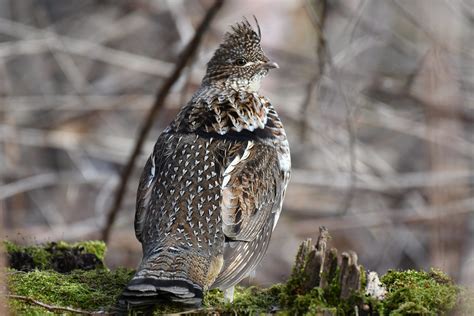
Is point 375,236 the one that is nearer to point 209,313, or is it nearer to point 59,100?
point 59,100

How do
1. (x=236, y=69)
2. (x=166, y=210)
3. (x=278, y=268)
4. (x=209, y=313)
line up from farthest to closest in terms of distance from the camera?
1. (x=278, y=268)
2. (x=236, y=69)
3. (x=166, y=210)
4. (x=209, y=313)

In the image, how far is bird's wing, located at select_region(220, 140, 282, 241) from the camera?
16.0ft

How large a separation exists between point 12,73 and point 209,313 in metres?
7.84

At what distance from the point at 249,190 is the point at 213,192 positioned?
0.24 metres

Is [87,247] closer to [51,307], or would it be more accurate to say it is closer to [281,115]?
[51,307]

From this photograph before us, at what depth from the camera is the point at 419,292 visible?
4164mm

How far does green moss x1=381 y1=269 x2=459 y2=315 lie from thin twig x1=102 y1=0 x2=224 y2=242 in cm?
361

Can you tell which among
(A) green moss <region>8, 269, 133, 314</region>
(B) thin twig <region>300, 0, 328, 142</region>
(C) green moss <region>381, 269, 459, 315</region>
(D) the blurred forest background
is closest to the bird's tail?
(A) green moss <region>8, 269, 133, 314</region>

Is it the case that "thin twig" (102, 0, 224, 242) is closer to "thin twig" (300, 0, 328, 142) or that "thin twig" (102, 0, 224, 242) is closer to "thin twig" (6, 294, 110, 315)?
"thin twig" (300, 0, 328, 142)

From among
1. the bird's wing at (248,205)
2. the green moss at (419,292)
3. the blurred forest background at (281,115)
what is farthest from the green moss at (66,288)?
the blurred forest background at (281,115)

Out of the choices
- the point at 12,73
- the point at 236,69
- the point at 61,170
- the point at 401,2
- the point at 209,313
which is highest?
the point at 401,2

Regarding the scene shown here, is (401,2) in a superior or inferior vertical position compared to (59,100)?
superior

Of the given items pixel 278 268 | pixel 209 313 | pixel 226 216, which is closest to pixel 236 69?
pixel 226 216

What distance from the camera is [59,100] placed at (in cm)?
943
